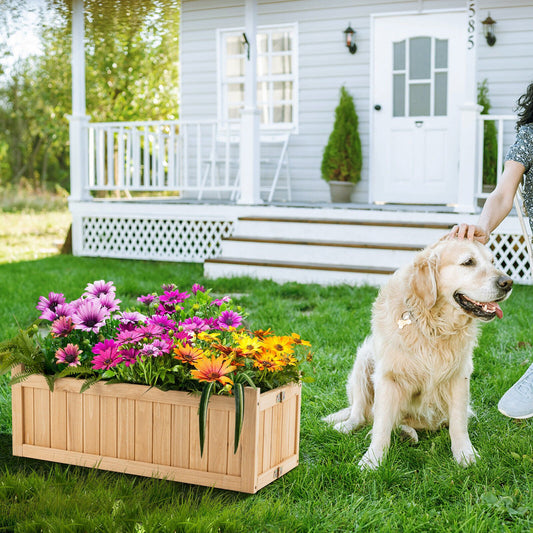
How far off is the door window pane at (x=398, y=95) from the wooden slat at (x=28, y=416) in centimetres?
719

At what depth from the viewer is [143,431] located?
8.17 ft

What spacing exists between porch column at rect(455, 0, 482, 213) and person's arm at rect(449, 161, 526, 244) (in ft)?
13.6

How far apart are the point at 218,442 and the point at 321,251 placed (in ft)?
16.2

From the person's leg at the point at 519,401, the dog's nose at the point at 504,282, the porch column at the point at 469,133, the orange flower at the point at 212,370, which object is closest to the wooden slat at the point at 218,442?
the orange flower at the point at 212,370

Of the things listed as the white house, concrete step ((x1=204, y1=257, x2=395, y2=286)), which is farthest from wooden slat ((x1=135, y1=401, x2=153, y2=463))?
the white house

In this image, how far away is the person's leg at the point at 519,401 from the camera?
2.99 m

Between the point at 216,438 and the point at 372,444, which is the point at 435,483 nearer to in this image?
the point at 372,444

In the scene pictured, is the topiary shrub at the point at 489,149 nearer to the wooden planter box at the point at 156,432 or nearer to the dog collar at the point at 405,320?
the dog collar at the point at 405,320

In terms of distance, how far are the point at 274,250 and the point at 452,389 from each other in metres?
4.69

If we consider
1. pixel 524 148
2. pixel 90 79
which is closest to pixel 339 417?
pixel 524 148

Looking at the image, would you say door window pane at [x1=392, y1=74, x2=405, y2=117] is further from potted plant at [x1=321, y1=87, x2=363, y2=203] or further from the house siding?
potted plant at [x1=321, y1=87, x2=363, y2=203]

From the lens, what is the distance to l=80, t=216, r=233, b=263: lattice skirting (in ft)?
27.8

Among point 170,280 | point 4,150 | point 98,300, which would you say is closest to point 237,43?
point 170,280

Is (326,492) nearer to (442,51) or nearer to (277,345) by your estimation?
(277,345)
